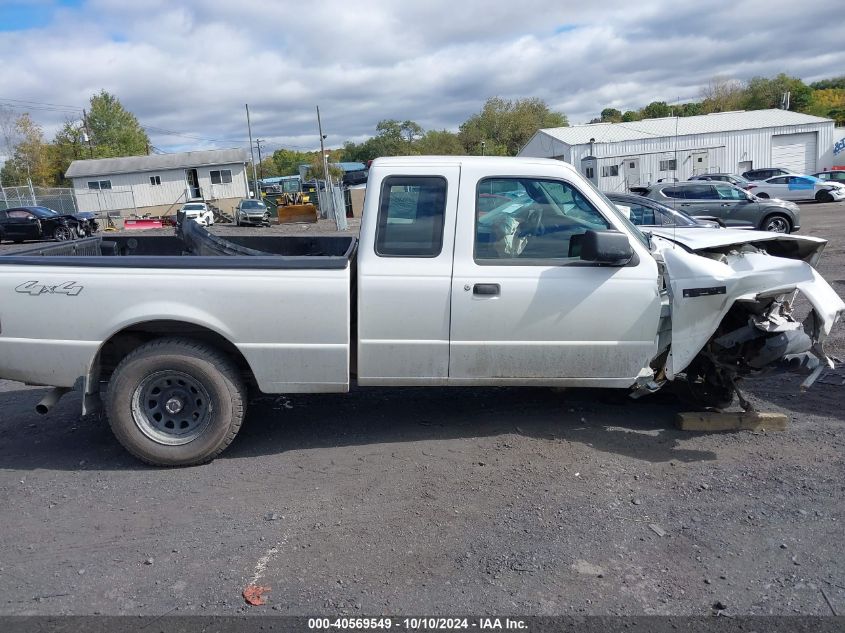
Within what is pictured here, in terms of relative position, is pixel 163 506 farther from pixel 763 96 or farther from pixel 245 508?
pixel 763 96

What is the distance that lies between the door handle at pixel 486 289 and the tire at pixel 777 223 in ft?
55.2

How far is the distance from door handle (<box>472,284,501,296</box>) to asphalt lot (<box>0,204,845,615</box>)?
1.13 metres

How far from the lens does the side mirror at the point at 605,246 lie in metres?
4.17

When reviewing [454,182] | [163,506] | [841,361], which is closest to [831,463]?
[841,361]

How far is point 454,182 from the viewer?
450 centimetres

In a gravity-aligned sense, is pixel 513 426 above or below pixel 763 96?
below

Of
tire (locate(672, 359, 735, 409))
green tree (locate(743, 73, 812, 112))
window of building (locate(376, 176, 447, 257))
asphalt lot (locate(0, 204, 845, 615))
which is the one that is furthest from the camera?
green tree (locate(743, 73, 812, 112))

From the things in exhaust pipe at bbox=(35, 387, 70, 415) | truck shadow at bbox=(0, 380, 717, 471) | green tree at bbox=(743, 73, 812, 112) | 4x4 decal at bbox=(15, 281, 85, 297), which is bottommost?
truck shadow at bbox=(0, 380, 717, 471)

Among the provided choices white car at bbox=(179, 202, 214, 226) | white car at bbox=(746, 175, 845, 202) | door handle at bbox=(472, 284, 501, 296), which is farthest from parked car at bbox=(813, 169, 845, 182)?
door handle at bbox=(472, 284, 501, 296)

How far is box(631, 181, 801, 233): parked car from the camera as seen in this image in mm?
→ 18531

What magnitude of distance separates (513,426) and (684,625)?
2.26m

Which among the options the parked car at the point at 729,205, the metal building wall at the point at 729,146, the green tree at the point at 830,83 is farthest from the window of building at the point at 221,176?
the green tree at the point at 830,83

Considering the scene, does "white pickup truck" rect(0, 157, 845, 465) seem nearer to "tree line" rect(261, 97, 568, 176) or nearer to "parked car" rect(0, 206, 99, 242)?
"parked car" rect(0, 206, 99, 242)

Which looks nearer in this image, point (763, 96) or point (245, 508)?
point (245, 508)
